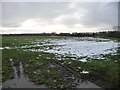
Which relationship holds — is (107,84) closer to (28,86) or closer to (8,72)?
(28,86)

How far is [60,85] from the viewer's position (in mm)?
11789

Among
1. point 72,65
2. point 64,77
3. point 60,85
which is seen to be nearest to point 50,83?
point 60,85

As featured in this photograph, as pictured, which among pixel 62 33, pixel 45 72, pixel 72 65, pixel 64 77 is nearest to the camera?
pixel 64 77

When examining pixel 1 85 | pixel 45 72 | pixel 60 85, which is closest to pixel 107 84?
pixel 60 85

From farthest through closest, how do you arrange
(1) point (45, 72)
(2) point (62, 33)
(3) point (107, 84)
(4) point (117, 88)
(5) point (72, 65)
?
1. (2) point (62, 33)
2. (5) point (72, 65)
3. (1) point (45, 72)
4. (3) point (107, 84)
5. (4) point (117, 88)

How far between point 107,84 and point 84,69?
3804 millimetres

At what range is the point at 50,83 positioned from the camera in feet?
40.1

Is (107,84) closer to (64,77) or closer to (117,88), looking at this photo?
(117,88)

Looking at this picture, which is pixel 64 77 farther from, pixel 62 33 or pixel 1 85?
pixel 62 33

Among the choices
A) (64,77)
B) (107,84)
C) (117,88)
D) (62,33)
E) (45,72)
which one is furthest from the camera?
(62,33)

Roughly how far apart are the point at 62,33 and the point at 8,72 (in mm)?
138696

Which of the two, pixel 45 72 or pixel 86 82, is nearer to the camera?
pixel 86 82

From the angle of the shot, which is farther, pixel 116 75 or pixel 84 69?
pixel 84 69

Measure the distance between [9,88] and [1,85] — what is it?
0.78 m
